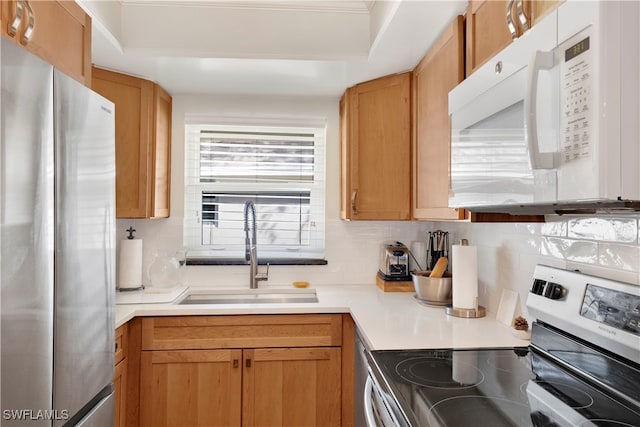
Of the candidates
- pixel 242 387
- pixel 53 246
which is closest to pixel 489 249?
pixel 242 387

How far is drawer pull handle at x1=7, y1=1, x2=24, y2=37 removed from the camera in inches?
42.5

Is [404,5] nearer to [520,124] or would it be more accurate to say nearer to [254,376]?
[520,124]

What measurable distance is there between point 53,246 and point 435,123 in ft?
4.88

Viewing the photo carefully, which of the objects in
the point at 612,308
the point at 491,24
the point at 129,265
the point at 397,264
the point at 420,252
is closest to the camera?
the point at 612,308

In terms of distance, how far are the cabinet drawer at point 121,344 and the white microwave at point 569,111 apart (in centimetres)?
163

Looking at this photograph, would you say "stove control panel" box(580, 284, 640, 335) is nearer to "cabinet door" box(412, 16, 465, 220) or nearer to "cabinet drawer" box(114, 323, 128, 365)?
"cabinet door" box(412, 16, 465, 220)

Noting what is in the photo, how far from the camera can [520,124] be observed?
3.13 ft

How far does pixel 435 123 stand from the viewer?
1782 mm

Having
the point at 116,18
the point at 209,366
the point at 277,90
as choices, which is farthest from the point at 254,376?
the point at 116,18

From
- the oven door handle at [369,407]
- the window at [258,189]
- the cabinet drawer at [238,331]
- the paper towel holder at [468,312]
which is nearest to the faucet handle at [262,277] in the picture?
the window at [258,189]

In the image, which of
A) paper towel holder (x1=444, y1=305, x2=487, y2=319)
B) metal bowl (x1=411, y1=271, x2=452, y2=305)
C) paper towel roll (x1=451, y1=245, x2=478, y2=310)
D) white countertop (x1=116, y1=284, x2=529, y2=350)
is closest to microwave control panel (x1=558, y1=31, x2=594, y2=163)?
white countertop (x1=116, y1=284, x2=529, y2=350)

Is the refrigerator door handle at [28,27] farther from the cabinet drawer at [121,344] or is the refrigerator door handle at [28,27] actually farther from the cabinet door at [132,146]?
the cabinet drawer at [121,344]

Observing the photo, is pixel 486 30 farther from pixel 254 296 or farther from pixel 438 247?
pixel 254 296

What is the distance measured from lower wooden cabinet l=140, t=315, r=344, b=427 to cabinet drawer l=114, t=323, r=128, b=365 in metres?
0.09
